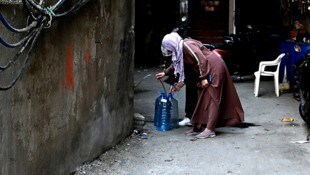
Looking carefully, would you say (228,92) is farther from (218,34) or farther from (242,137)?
(218,34)

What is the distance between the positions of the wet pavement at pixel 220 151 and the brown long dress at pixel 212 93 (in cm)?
27

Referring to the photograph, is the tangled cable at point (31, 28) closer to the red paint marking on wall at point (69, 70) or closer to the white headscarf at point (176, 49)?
the red paint marking on wall at point (69, 70)

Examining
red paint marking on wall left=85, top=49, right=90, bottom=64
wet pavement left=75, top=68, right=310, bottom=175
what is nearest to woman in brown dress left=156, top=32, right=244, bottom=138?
wet pavement left=75, top=68, right=310, bottom=175

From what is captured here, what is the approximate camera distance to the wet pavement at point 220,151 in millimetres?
6109

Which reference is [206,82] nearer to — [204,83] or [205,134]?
[204,83]

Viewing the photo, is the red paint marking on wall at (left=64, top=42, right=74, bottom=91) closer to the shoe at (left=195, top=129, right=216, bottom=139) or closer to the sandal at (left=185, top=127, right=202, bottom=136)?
the shoe at (left=195, top=129, right=216, bottom=139)

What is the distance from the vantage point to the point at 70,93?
5.45 metres

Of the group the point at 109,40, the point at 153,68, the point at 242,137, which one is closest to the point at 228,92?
the point at 242,137

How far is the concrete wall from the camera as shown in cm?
423

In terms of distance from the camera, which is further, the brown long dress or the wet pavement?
the brown long dress

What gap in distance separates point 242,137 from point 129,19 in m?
2.39

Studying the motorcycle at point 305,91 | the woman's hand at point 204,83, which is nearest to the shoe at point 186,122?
the woman's hand at point 204,83

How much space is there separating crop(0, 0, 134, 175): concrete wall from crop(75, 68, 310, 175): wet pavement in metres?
0.28

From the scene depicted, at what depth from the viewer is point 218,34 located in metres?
16.2
